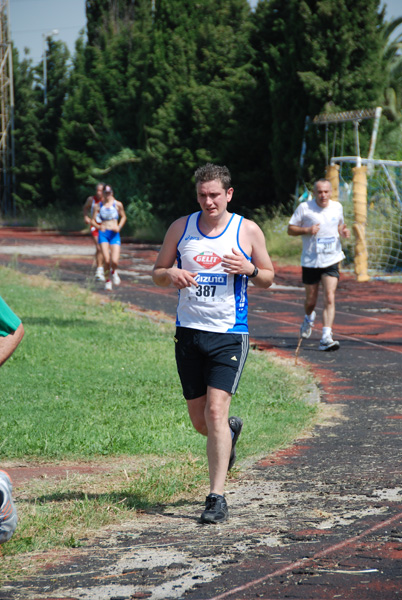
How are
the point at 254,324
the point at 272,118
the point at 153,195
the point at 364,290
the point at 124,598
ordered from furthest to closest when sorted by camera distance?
the point at 153,195
the point at 272,118
the point at 364,290
the point at 254,324
the point at 124,598

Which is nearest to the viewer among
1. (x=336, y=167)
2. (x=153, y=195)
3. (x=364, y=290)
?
(x=364, y=290)

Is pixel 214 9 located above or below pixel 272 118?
above

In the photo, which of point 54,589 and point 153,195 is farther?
point 153,195

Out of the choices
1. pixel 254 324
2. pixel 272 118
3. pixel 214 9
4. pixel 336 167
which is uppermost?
pixel 214 9

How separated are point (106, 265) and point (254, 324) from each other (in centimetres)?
568

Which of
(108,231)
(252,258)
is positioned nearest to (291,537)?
(252,258)

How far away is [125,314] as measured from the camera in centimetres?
1442

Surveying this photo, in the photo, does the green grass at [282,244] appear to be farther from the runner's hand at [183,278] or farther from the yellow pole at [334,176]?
the runner's hand at [183,278]

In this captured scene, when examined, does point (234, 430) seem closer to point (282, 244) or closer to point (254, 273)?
point (254, 273)

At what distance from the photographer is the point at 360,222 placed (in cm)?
2045

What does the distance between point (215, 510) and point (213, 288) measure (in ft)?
4.20

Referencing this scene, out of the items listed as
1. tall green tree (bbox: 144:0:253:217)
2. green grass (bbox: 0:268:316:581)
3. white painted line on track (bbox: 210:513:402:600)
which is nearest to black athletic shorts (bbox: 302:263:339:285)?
green grass (bbox: 0:268:316:581)

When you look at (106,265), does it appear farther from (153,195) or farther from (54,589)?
(153,195)

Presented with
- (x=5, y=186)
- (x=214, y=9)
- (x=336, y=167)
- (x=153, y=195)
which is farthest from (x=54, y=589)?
(x=5, y=186)
